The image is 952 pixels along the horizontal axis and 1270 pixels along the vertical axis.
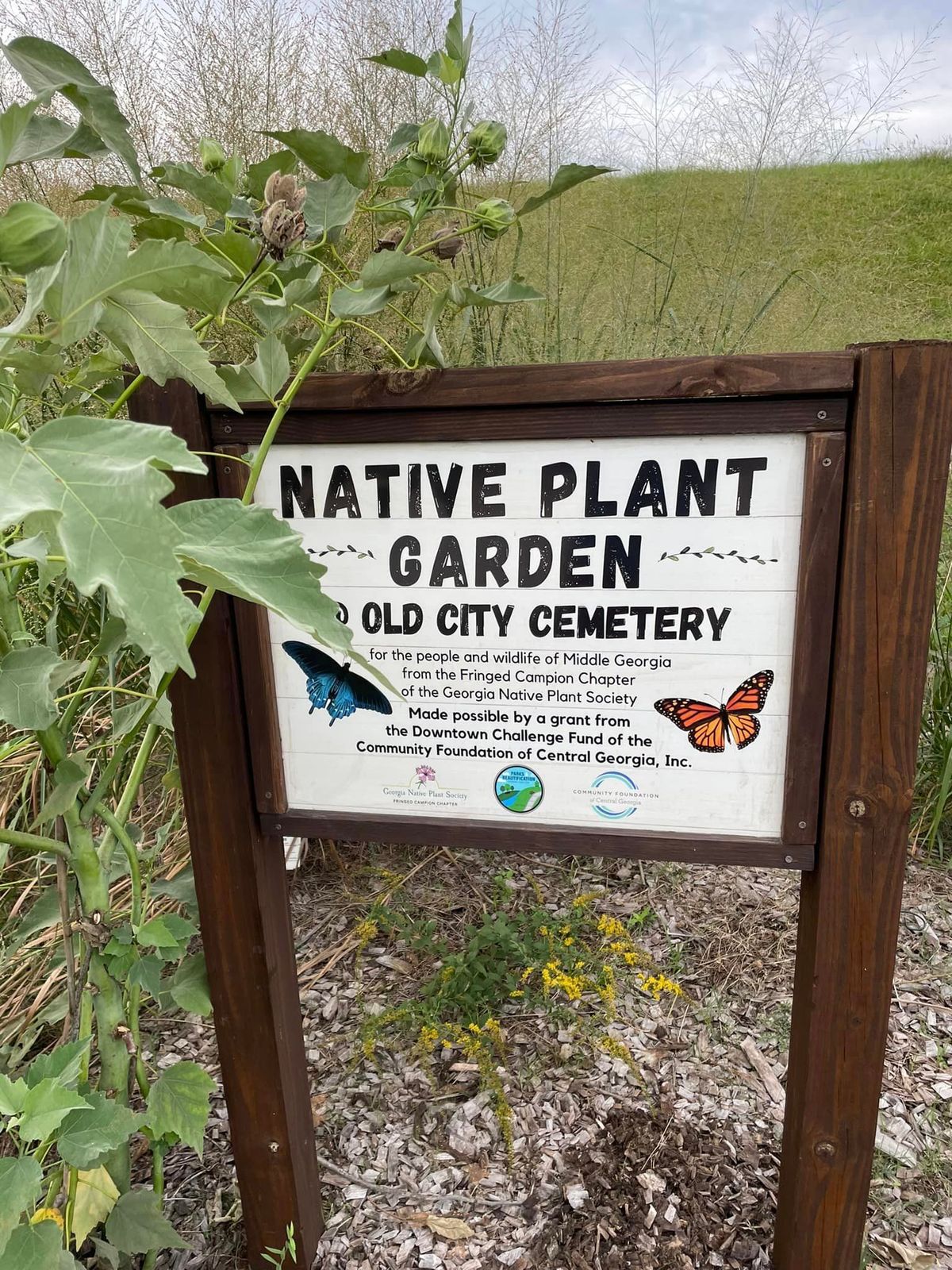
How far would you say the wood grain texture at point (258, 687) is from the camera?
0.88 m

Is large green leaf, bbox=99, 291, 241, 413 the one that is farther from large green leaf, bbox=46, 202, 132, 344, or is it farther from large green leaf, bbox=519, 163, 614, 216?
large green leaf, bbox=519, 163, 614, 216

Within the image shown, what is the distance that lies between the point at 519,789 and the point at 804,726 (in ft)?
0.98

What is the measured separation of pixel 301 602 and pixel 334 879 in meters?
1.67

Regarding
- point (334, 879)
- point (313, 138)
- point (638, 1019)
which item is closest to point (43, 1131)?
point (313, 138)

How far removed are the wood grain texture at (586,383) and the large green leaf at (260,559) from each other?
38 cm

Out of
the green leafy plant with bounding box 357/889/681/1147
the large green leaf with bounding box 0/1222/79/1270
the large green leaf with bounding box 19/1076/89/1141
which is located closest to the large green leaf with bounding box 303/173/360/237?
the large green leaf with bounding box 19/1076/89/1141

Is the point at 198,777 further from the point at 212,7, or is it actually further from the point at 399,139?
the point at 212,7

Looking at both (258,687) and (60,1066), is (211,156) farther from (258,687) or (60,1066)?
(60,1066)

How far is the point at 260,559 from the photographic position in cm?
46

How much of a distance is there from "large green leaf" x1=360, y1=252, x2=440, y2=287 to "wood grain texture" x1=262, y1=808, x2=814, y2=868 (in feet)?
1.82

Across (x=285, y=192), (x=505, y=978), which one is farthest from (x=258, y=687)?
(x=505, y=978)

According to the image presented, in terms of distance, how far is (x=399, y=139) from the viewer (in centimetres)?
89

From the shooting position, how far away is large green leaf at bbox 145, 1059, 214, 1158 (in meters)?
0.86

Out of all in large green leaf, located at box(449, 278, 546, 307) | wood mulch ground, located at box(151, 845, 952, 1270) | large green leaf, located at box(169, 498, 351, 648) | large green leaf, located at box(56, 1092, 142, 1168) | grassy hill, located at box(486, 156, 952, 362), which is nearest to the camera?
large green leaf, located at box(169, 498, 351, 648)
